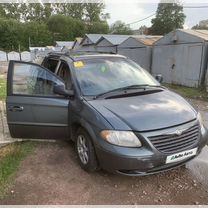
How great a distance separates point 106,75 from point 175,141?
1596 millimetres

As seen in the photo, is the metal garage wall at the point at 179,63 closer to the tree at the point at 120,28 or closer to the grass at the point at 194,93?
the grass at the point at 194,93

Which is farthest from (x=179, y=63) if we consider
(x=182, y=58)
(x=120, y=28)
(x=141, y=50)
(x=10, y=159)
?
(x=120, y=28)

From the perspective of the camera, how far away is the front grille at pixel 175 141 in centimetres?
304

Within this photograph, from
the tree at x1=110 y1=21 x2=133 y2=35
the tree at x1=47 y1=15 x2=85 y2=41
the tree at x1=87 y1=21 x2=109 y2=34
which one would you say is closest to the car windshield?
the tree at x1=110 y1=21 x2=133 y2=35

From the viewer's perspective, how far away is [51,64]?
5148mm

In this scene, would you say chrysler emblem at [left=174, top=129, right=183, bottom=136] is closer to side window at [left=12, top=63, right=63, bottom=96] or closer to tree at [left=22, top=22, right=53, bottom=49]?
side window at [left=12, top=63, right=63, bottom=96]

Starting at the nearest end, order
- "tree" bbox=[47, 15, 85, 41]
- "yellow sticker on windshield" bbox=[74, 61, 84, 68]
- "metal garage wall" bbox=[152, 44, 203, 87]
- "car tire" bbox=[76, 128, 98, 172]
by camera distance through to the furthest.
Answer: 1. "car tire" bbox=[76, 128, 98, 172]
2. "yellow sticker on windshield" bbox=[74, 61, 84, 68]
3. "metal garage wall" bbox=[152, 44, 203, 87]
4. "tree" bbox=[47, 15, 85, 41]

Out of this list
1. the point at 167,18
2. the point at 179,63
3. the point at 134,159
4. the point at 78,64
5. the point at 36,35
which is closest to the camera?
the point at 134,159

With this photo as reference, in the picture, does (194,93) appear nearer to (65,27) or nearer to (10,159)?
(10,159)

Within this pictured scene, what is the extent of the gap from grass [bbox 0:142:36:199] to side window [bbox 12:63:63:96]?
3.21ft

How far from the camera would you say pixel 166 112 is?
3.33 meters

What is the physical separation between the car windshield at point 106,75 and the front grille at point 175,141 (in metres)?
1.16

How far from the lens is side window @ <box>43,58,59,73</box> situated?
16.1 feet

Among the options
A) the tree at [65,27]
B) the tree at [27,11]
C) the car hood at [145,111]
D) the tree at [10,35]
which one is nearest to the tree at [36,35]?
the tree at [10,35]
